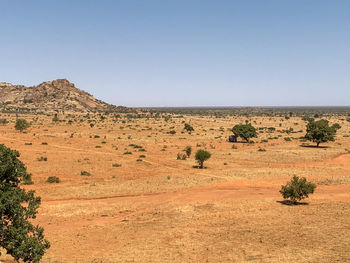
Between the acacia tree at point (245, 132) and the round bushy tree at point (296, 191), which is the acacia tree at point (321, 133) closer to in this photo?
the acacia tree at point (245, 132)

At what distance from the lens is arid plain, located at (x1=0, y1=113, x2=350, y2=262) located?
54.7ft

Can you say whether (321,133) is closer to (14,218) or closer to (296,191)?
(296,191)

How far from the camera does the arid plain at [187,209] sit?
16672 millimetres

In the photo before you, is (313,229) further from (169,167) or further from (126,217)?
(169,167)

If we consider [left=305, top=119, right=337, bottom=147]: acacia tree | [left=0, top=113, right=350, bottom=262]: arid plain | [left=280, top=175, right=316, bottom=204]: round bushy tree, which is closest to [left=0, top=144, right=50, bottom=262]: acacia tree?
[left=0, top=113, right=350, bottom=262]: arid plain

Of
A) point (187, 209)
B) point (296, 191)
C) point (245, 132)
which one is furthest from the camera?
point (245, 132)

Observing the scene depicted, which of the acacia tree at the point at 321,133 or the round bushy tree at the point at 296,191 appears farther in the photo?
the acacia tree at the point at 321,133

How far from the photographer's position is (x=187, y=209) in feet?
79.3

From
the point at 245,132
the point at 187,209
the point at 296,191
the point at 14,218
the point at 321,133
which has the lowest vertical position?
the point at 187,209

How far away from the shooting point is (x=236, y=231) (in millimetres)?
19344

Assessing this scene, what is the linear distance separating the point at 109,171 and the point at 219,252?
24.9 meters

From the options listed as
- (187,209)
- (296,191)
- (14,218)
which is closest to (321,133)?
(296,191)

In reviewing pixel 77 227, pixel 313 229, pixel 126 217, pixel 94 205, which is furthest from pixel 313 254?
pixel 94 205

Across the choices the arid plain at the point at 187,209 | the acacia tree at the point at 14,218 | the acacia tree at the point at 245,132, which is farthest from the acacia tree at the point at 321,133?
the acacia tree at the point at 14,218
